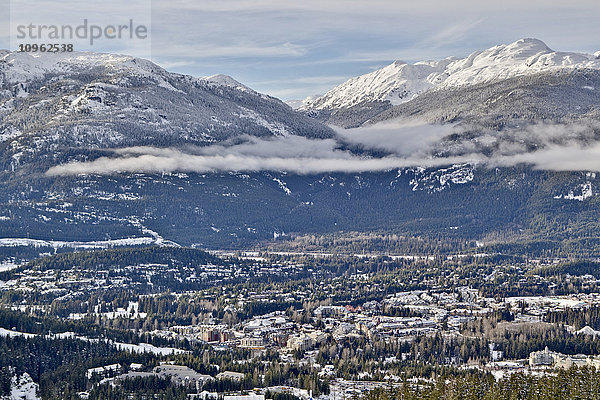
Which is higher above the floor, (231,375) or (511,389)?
(511,389)

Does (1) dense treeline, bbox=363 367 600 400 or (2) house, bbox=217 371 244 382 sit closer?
(1) dense treeline, bbox=363 367 600 400

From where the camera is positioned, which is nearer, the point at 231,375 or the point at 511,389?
the point at 511,389

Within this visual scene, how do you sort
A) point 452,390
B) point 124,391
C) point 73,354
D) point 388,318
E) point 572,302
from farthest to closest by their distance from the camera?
1. point 572,302
2. point 388,318
3. point 73,354
4. point 124,391
5. point 452,390

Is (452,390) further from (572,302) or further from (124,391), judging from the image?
(572,302)

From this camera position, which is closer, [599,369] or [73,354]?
[599,369]

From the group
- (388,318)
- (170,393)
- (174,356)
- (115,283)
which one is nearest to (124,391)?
(170,393)

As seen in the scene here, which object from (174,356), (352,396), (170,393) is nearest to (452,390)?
(352,396)

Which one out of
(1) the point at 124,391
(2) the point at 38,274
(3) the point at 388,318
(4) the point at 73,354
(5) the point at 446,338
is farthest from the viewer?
(2) the point at 38,274

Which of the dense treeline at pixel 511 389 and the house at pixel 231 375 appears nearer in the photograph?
the dense treeline at pixel 511 389

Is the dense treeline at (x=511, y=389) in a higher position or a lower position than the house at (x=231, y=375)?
higher

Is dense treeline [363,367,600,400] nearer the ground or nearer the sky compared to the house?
nearer the sky
